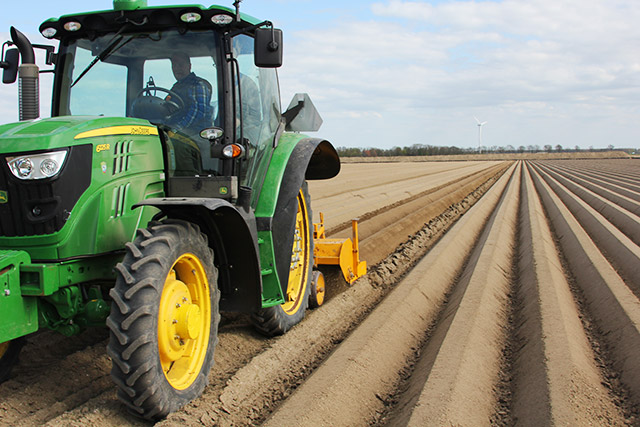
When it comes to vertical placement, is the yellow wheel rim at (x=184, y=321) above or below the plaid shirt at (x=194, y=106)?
below

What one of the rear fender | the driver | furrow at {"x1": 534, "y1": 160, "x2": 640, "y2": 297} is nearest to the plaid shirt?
the driver

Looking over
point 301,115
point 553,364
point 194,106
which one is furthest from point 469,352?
point 194,106

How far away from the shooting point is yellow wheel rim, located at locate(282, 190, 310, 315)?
4781 millimetres

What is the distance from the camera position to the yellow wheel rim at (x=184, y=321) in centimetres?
293

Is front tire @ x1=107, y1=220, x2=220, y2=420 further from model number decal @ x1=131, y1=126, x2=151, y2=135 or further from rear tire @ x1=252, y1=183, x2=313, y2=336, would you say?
rear tire @ x1=252, y1=183, x2=313, y2=336

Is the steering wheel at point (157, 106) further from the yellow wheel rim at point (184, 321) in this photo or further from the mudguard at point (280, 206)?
the yellow wheel rim at point (184, 321)

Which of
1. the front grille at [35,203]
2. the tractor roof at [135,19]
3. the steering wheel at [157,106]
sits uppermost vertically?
the tractor roof at [135,19]

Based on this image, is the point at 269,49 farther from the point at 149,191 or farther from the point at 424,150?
the point at 424,150

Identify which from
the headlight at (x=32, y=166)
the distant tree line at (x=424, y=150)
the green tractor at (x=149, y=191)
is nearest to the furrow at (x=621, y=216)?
the green tractor at (x=149, y=191)

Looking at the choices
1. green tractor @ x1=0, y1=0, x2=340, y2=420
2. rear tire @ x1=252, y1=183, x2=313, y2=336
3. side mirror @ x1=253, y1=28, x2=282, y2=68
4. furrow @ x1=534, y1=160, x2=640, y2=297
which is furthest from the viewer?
furrow @ x1=534, y1=160, x2=640, y2=297

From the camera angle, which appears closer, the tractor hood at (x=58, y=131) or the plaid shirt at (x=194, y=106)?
the tractor hood at (x=58, y=131)

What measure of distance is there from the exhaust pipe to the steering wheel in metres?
0.55

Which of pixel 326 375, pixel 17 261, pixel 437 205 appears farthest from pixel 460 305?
pixel 437 205

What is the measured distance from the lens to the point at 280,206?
422cm
